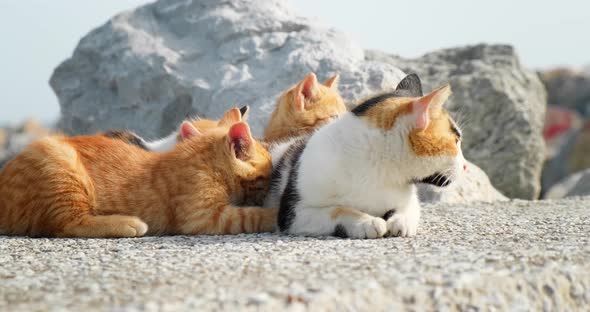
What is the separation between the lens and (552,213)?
16.1ft

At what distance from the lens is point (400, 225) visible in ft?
11.7

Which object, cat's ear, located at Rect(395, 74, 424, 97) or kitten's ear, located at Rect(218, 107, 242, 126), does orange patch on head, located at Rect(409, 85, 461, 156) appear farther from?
kitten's ear, located at Rect(218, 107, 242, 126)

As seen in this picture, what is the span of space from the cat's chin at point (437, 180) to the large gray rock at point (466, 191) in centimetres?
210

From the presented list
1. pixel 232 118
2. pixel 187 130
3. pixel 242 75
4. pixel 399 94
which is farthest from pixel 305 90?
pixel 242 75

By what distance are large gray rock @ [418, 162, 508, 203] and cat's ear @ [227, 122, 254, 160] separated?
2.16 metres

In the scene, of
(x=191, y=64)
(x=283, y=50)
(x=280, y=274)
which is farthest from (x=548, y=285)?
(x=191, y=64)

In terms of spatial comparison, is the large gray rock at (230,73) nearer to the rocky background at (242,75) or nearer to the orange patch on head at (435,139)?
the rocky background at (242,75)

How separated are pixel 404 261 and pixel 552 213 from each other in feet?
8.58

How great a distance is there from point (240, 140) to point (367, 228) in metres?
1.09

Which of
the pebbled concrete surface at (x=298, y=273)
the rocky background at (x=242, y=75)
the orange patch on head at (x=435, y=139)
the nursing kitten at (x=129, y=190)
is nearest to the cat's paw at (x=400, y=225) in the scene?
the pebbled concrete surface at (x=298, y=273)

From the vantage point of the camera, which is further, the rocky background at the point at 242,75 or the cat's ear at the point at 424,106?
the rocky background at the point at 242,75

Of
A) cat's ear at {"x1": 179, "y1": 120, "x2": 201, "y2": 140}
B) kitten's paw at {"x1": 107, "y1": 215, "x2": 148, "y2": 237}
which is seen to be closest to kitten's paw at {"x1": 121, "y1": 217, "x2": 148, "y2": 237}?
kitten's paw at {"x1": 107, "y1": 215, "x2": 148, "y2": 237}

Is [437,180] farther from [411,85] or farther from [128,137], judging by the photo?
[128,137]

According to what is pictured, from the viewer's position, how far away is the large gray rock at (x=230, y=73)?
275 inches
